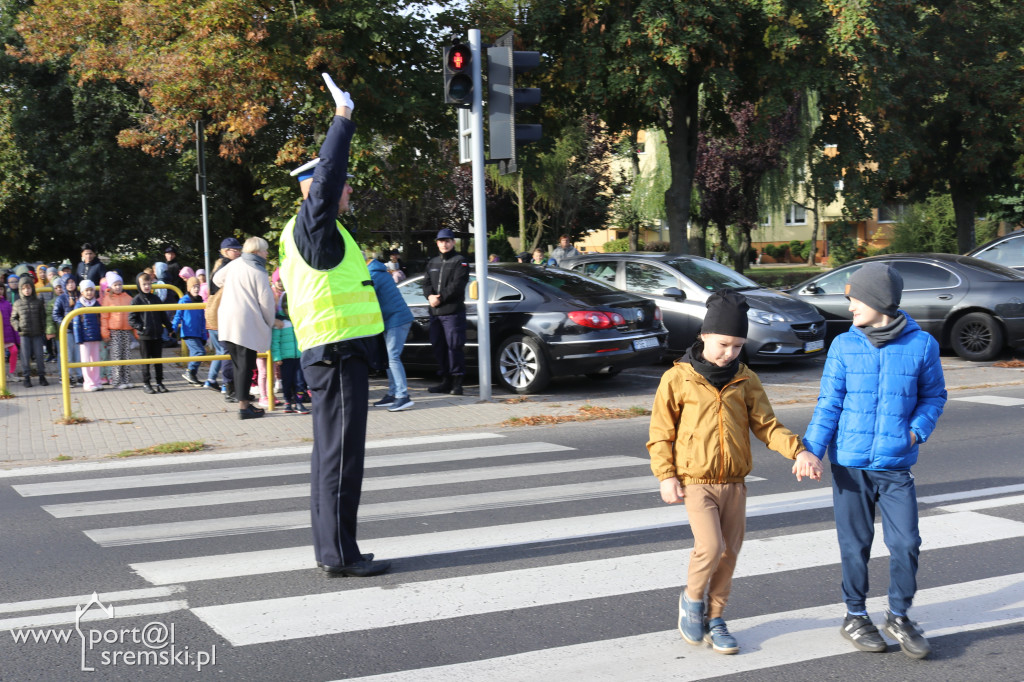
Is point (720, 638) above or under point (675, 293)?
under

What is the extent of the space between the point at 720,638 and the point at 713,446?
786 mm

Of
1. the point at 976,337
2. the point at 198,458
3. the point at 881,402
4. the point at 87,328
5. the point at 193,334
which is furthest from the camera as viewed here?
the point at 976,337

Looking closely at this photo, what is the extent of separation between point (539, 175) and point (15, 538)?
1520 cm

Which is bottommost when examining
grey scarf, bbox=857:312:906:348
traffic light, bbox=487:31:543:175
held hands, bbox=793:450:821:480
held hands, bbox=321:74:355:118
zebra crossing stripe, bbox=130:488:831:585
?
zebra crossing stripe, bbox=130:488:831:585

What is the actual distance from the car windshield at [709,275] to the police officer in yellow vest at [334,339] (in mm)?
10036

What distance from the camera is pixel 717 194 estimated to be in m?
41.4

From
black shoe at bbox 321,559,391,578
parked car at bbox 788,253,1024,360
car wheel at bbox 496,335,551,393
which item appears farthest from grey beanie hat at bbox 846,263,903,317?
parked car at bbox 788,253,1024,360

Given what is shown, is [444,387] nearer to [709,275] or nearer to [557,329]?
[557,329]

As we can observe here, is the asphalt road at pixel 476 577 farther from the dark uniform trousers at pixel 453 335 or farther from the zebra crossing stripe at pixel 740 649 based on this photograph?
the dark uniform trousers at pixel 453 335

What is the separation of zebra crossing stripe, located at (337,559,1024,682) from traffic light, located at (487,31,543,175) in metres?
7.24

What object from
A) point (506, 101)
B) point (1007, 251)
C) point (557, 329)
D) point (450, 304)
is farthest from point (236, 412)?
point (1007, 251)

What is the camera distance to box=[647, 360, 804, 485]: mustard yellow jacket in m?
4.05

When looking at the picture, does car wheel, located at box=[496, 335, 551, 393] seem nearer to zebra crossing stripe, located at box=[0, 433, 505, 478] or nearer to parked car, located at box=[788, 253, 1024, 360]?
zebra crossing stripe, located at box=[0, 433, 505, 478]

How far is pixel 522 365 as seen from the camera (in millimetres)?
12508
